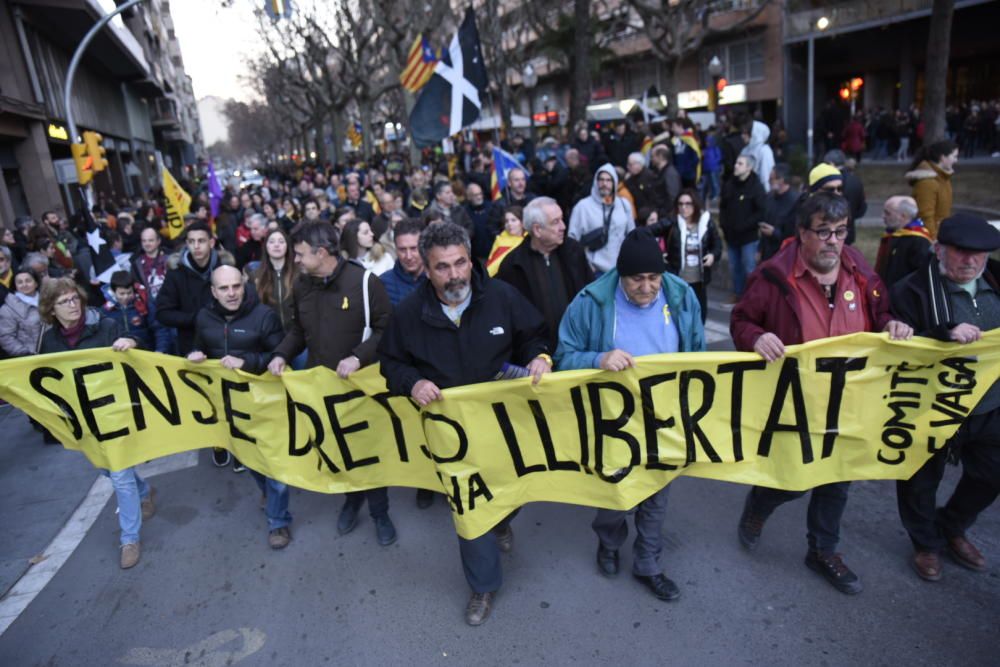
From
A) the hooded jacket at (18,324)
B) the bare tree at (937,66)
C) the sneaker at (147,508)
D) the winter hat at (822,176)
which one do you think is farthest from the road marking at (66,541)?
the bare tree at (937,66)

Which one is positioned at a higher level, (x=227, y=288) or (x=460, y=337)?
(x=227, y=288)

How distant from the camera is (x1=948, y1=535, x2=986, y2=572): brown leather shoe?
11.1ft

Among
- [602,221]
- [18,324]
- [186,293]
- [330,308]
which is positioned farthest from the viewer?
[602,221]

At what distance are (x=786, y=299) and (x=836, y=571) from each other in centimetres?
143

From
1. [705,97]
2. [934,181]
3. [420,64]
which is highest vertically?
[705,97]

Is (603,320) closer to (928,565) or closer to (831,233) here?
(831,233)

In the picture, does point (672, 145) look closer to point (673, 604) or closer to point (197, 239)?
point (197, 239)

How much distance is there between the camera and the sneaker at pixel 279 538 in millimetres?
4215

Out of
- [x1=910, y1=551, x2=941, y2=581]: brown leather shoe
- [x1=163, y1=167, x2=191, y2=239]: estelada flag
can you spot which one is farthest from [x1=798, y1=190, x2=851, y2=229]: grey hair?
[x1=163, y1=167, x2=191, y2=239]: estelada flag

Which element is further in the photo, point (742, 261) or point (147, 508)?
point (742, 261)

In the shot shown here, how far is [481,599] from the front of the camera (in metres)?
3.42

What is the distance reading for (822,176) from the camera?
5.84 m

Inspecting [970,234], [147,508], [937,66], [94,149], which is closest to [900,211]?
[970,234]

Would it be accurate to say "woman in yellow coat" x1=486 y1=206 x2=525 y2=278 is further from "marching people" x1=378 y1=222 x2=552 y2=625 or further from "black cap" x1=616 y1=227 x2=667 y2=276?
"black cap" x1=616 y1=227 x2=667 y2=276
